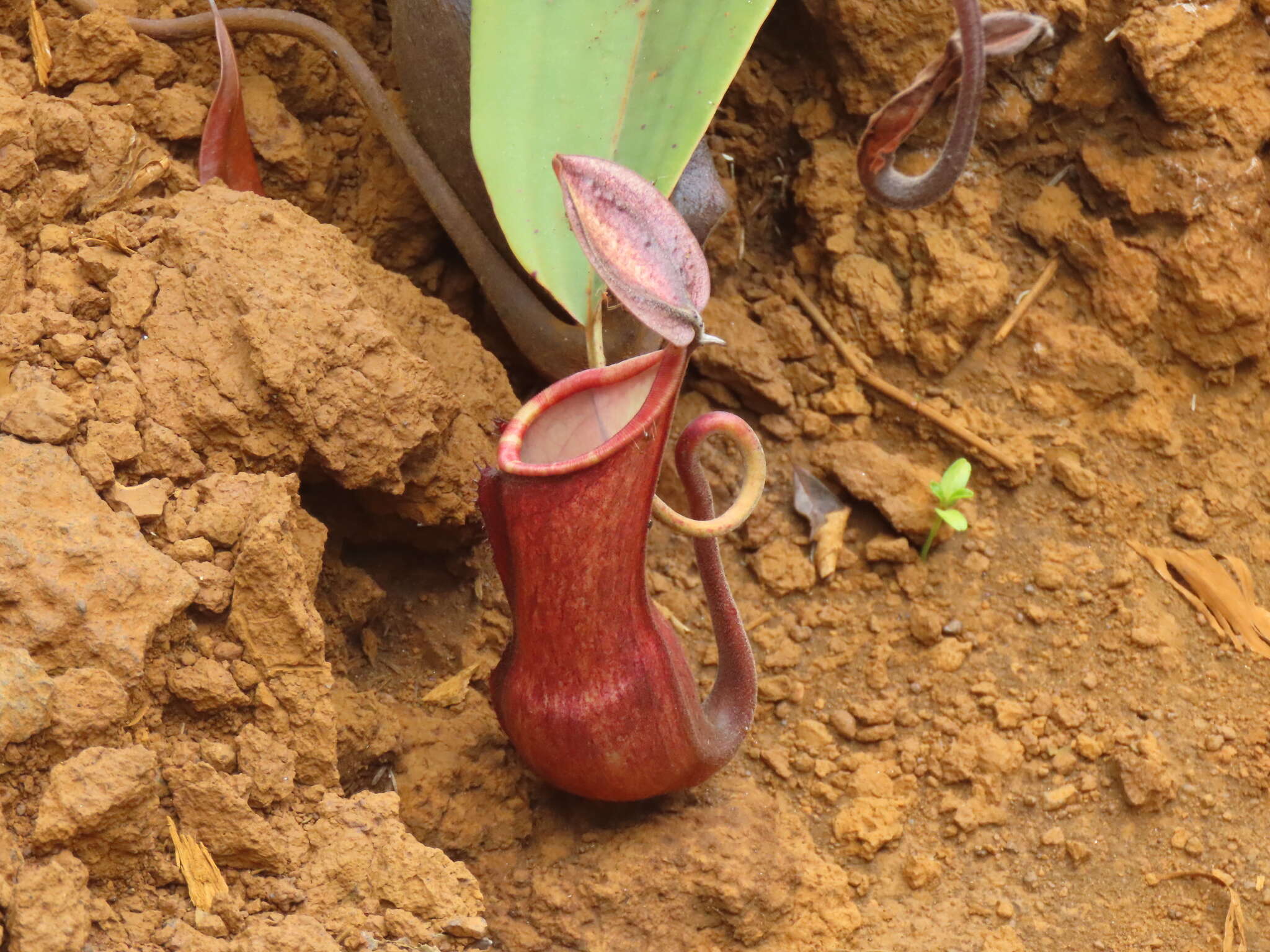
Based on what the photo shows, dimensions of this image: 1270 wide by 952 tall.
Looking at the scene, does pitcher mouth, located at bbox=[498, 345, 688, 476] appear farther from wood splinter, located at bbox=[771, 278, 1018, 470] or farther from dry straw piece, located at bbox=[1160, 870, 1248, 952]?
dry straw piece, located at bbox=[1160, 870, 1248, 952]

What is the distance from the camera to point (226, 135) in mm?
1843

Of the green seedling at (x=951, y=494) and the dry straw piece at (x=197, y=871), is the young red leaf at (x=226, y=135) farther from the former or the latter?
the green seedling at (x=951, y=494)

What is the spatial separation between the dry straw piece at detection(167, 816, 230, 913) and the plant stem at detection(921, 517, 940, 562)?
4.12 feet

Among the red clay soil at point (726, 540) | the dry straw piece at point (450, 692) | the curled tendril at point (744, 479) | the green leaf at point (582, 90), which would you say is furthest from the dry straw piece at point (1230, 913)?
the green leaf at point (582, 90)

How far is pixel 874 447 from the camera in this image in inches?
86.9

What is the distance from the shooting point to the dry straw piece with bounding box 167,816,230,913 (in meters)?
1.29

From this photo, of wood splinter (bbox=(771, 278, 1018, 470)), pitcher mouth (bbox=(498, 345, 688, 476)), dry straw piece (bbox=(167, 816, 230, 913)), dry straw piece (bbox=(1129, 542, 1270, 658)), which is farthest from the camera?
wood splinter (bbox=(771, 278, 1018, 470))

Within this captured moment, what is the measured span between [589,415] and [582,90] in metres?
0.47

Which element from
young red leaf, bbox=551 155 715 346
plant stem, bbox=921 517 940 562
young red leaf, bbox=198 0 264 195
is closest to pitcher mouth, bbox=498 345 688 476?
young red leaf, bbox=551 155 715 346

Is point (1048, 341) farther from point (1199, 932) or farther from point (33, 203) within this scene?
point (33, 203)

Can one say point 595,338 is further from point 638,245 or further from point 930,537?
point 930,537

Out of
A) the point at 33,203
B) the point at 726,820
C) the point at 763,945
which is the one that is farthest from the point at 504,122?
the point at 763,945

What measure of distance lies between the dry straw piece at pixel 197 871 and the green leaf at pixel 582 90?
79cm

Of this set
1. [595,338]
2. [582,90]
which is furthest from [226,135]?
[595,338]
